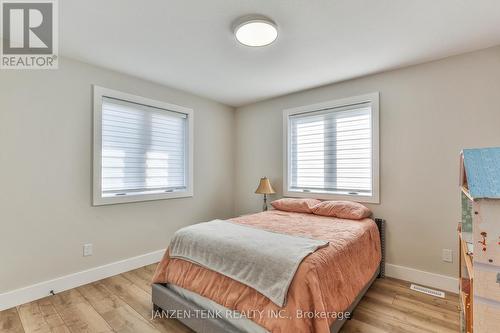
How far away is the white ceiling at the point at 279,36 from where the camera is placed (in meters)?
1.77

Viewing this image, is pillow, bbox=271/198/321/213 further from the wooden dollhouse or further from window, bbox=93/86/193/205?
the wooden dollhouse

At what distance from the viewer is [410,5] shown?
1.74 metres

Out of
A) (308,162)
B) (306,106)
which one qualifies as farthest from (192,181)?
(306,106)

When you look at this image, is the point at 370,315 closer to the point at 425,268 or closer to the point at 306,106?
the point at 425,268

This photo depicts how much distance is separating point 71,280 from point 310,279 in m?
2.58

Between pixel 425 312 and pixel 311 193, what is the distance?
176 cm

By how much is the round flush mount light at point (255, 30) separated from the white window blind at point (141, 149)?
70.2 inches

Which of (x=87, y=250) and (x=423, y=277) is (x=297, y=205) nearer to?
(x=423, y=277)

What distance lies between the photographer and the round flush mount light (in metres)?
1.89

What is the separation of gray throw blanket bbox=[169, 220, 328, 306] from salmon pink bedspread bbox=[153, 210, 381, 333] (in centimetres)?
5

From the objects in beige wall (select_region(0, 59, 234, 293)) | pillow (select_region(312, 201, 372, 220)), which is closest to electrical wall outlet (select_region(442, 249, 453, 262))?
pillow (select_region(312, 201, 372, 220))

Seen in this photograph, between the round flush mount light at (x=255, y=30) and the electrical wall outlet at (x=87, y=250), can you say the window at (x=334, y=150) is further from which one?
the electrical wall outlet at (x=87, y=250)

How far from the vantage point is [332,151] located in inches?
131

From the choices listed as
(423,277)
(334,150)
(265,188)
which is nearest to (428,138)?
(334,150)
